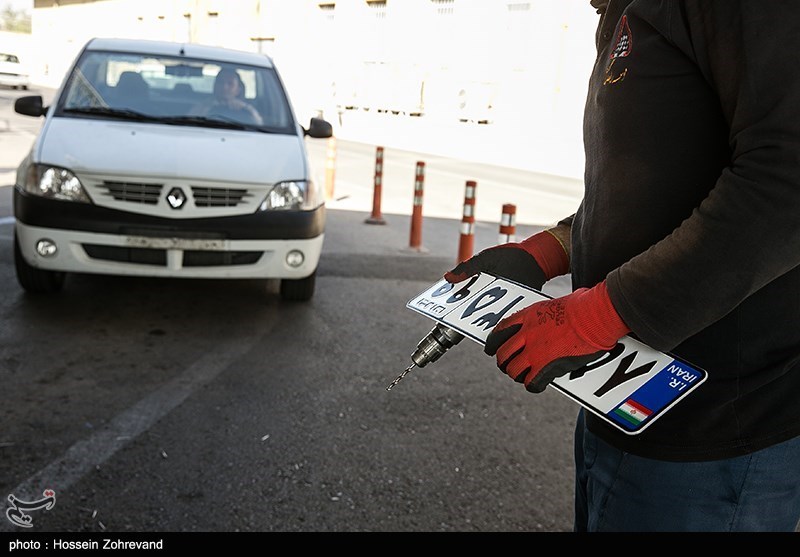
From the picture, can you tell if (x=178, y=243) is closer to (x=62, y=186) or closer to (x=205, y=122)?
(x=62, y=186)

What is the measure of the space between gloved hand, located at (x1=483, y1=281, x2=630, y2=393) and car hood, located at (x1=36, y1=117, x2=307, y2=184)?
3.97 meters

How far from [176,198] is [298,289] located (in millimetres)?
1216

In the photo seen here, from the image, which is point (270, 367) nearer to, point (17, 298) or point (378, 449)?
point (378, 449)

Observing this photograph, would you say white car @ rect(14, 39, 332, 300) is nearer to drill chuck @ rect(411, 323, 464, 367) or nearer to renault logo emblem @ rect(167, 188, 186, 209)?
renault logo emblem @ rect(167, 188, 186, 209)

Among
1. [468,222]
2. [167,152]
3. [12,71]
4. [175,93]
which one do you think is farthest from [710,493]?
[12,71]

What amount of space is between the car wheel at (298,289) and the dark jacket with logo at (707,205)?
4.43 m

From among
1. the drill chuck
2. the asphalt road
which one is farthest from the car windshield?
the drill chuck

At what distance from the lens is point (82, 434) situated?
3.47 m

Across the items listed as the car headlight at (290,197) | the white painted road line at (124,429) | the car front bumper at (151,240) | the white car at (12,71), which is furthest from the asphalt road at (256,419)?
the white car at (12,71)

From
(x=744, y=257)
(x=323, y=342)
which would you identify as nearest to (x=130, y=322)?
(x=323, y=342)

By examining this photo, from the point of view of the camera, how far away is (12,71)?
37.8m

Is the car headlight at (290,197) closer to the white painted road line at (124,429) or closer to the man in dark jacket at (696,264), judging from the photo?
the white painted road line at (124,429)

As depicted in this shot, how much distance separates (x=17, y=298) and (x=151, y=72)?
200 cm

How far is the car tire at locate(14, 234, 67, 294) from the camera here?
533 cm
